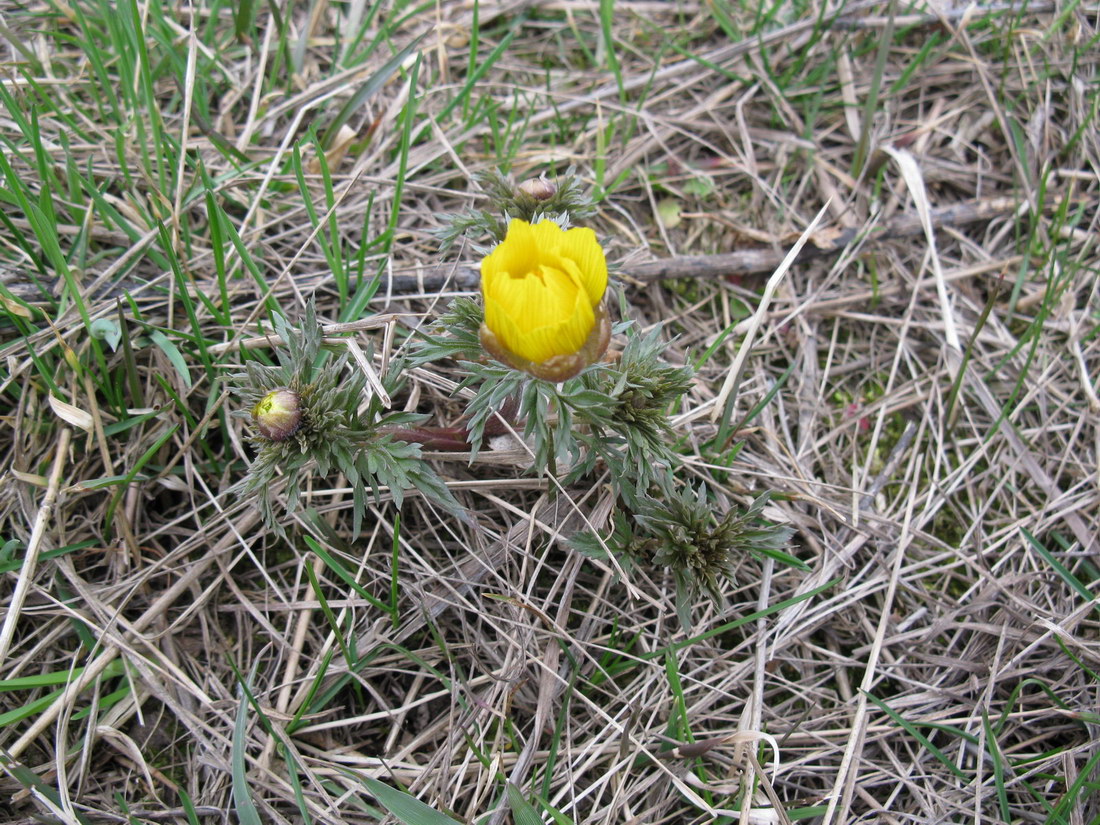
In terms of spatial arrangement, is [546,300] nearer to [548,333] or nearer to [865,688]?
[548,333]

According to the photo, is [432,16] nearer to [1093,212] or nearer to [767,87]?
[767,87]

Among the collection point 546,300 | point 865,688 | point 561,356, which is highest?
point 546,300

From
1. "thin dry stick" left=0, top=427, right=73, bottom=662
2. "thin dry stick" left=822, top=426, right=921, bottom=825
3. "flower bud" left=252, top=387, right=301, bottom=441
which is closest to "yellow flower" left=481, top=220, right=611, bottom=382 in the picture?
"flower bud" left=252, top=387, right=301, bottom=441

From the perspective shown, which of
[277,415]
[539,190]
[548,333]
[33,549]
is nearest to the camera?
[548,333]

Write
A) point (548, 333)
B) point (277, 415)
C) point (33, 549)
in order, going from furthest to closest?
1. point (33, 549)
2. point (277, 415)
3. point (548, 333)

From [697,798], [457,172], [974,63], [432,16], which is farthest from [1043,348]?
[432,16]

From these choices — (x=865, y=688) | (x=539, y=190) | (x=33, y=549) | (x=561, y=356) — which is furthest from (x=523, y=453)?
(x=33, y=549)
